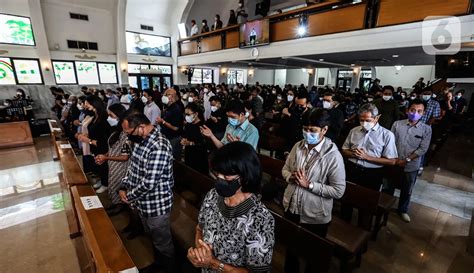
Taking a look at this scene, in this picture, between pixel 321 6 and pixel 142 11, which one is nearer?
pixel 321 6

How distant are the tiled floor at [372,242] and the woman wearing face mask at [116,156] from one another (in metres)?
0.39

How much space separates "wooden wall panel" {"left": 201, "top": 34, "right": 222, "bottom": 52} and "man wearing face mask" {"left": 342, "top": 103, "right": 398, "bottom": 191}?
8.20 m

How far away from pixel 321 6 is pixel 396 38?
2150 millimetres

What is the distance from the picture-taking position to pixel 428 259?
2508 mm

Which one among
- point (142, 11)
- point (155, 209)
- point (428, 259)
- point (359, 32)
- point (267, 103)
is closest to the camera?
point (155, 209)

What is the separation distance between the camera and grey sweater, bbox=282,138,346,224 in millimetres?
1703

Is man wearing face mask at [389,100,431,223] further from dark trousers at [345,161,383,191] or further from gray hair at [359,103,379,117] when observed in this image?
gray hair at [359,103,379,117]

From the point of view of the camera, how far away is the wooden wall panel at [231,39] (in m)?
8.90

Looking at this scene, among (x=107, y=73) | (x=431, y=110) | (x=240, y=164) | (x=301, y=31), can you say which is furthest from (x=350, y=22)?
(x=107, y=73)

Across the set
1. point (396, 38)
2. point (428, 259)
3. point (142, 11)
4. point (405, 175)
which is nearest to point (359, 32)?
point (396, 38)

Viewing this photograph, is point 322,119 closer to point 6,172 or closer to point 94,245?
point 94,245

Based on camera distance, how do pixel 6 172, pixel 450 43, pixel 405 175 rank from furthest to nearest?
pixel 6 172, pixel 450 43, pixel 405 175

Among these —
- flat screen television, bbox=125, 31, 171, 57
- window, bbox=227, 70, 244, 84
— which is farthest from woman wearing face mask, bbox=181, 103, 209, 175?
window, bbox=227, 70, 244, 84

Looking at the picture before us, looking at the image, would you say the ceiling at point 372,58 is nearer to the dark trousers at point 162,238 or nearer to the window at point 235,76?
the dark trousers at point 162,238
